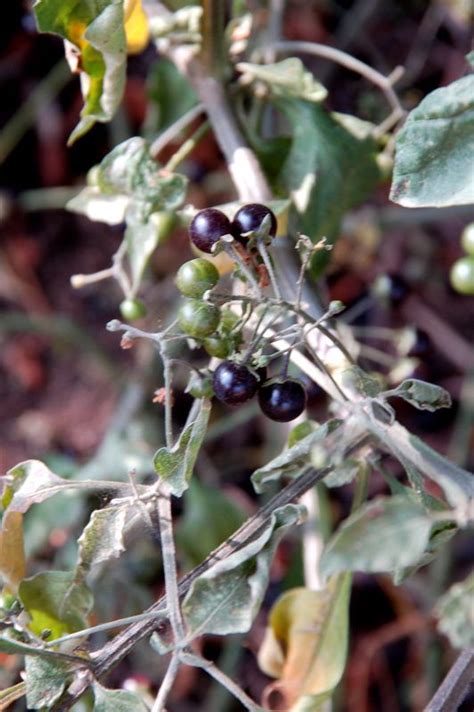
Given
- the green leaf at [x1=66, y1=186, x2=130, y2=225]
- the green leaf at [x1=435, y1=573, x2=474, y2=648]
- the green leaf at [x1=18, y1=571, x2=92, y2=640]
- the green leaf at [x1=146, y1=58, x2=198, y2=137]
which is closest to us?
the green leaf at [x1=435, y1=573, x2=474, y2=648]

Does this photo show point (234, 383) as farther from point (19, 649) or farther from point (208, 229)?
point (19, 649)

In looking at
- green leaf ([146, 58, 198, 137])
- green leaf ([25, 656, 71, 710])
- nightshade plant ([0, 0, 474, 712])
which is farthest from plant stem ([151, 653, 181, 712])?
green leaf ([146, 58, 198, 137])

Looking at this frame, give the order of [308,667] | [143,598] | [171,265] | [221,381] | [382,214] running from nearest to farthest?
[221,381] < [308,667] < [143,598] < [382,214] < [171,265]

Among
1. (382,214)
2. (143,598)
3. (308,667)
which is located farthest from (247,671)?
(382,214)

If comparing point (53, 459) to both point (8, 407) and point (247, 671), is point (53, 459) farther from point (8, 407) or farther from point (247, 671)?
point (247, 671)

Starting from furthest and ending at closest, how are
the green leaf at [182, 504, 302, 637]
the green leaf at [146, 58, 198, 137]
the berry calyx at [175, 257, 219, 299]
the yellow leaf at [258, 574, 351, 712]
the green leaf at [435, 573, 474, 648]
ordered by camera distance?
the green leaf at [146, 58, 198, 137], the yellow leaf at [258, 574, 351, 712], the berry calyx at [175, 257, 219, 299], the green leaf at [182, 504, 302, 637], the green leaf at [435, 573, 474, 648]

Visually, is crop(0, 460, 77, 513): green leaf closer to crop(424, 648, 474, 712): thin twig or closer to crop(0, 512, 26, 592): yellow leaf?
crop(0, 512, 26, 592): yellow leaf

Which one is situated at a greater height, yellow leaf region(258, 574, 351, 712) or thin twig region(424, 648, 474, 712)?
thin twig region(424, 648, 474, 712)

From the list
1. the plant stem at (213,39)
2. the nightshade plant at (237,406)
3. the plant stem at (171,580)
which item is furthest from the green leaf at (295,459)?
the plant stem at (213,39)
